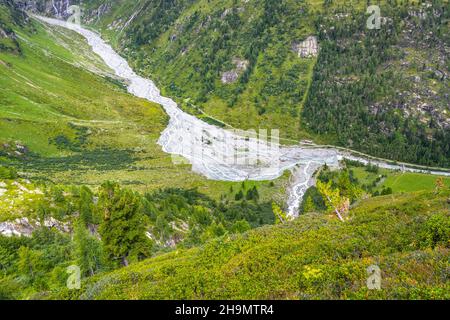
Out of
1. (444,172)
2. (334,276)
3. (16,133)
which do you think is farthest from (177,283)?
(444,172)

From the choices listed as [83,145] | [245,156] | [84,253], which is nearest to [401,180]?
[245,156]

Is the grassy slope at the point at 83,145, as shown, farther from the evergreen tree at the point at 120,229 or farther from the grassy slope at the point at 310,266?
the grassy slope at the point at 310,266

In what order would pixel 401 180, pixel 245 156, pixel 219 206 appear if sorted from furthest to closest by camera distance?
1. pixel 245 156
2. pixel 401 180
3. pixel 219 206

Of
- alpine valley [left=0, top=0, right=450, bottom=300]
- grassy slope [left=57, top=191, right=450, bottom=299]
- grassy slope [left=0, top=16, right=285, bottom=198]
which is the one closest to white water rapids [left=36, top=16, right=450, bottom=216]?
alpine valley [left=0, top=0, right=450, bottom=300]

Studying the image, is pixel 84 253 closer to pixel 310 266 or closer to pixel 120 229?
pixel 120 229

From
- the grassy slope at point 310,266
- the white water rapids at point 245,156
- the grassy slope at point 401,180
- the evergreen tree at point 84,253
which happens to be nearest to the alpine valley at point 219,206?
the grassy slope at point 310,266

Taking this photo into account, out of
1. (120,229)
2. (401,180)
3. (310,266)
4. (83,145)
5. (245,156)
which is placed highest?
(310,266)

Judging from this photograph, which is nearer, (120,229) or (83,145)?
(120,229)

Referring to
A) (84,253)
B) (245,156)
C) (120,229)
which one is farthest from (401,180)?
(84,253)

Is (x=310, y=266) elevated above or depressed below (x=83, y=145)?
above

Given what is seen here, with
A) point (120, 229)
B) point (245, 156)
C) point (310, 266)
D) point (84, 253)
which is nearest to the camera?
point (310, 266)
